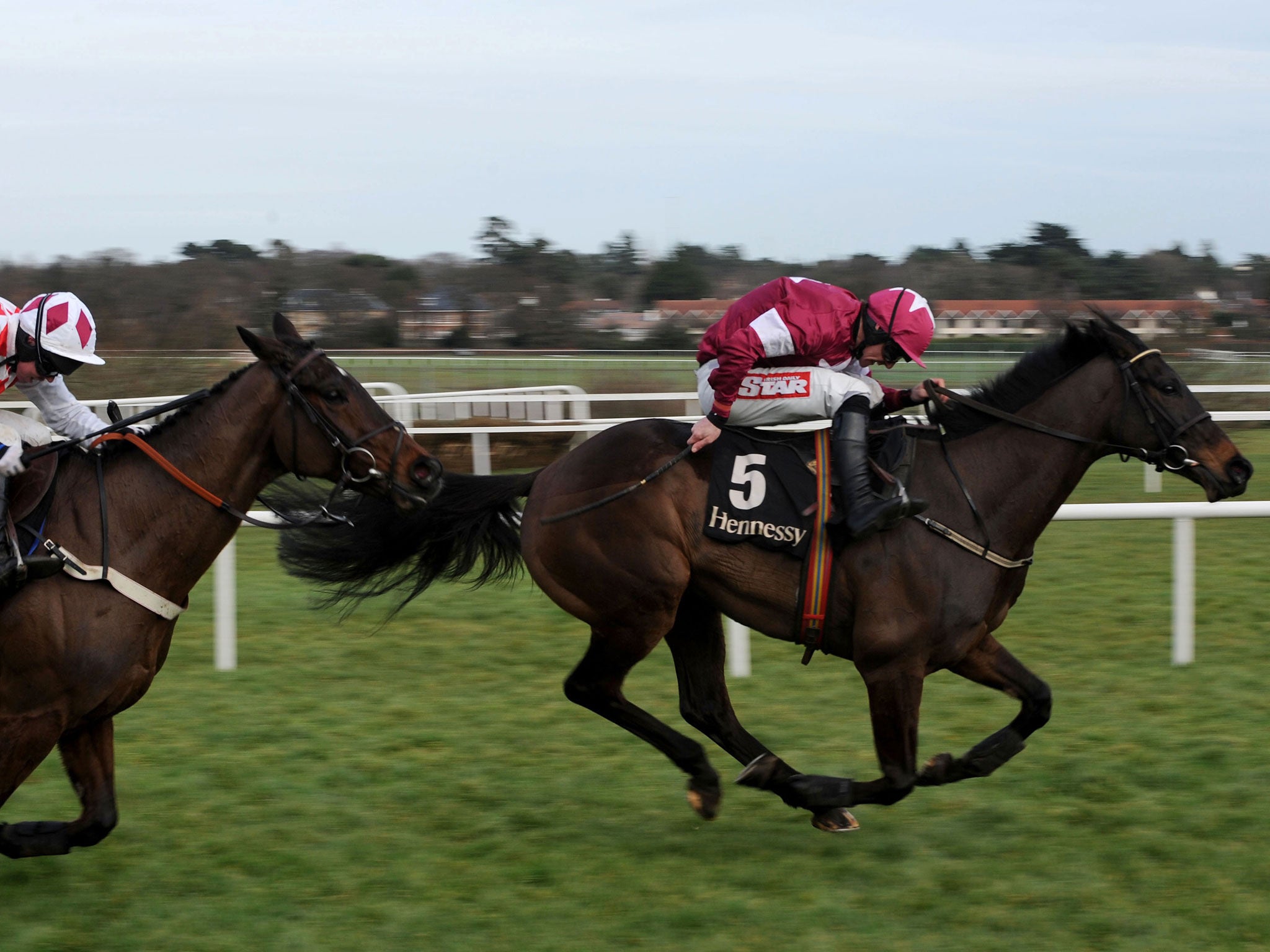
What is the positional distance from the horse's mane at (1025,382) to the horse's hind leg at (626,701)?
1.16m

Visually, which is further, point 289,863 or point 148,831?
point 148,831

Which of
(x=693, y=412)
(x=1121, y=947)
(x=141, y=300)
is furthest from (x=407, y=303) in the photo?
(x=1121, y=947)

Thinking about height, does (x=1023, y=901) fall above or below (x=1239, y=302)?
below

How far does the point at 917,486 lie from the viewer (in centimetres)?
387

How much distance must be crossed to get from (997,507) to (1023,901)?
116 cm

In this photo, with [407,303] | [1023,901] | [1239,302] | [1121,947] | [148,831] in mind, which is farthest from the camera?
[407,303]

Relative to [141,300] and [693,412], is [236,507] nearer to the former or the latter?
[693,412]

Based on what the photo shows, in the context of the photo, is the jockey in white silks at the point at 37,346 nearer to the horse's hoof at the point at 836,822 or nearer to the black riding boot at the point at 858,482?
the black riding boot at the point at 858,482

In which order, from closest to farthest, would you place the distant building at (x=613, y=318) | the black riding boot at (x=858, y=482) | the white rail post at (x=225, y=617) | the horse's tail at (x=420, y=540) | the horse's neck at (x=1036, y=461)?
the black riding boot at (x=858, y=482), the horse's neck at (x=1036, y=461), the horse's tail at (x=420, y=540), the white rail post at (x=225, y=617), the distant building at (x=613, y=318)

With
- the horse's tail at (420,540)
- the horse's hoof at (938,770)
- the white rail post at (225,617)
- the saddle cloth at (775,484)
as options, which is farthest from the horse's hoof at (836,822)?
the white rail post at (225,617)

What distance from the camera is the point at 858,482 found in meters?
3.68

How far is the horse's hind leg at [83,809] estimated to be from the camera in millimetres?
3367

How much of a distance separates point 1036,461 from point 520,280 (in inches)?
573

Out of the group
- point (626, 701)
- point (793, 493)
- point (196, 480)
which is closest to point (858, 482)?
point (793, 493)
